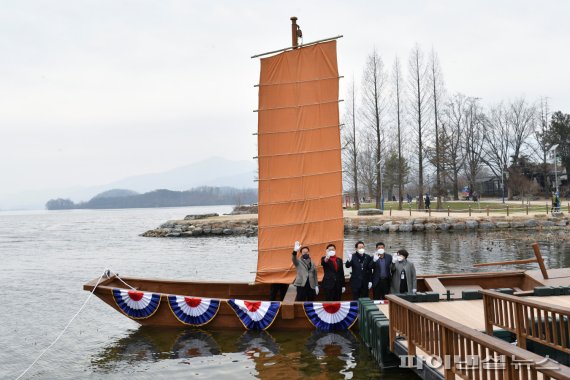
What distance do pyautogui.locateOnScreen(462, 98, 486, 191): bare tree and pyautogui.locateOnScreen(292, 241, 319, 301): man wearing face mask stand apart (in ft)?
184

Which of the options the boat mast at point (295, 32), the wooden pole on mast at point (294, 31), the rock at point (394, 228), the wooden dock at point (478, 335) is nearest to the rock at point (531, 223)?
the rock at point (394, 228)

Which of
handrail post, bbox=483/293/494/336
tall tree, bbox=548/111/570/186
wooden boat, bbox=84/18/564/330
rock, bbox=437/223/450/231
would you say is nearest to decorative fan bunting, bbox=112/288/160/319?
wooden boat, bbox=84/18/564/330

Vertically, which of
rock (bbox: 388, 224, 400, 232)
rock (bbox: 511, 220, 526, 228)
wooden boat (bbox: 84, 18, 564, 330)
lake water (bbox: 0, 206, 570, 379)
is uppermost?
wooden boat (bbox: 84, 18, 564, 330)

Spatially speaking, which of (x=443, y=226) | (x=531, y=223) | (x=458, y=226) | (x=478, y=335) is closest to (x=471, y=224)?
(x=458, y=226)

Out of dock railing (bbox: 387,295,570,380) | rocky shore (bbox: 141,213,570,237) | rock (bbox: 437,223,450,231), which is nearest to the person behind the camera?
dock railing (bbox: 387,295,570,380)

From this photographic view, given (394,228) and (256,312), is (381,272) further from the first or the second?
(394,228)

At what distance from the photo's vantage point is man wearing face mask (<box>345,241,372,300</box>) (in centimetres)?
1155

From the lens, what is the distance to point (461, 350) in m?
5.52

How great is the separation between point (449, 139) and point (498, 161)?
51.4 feet

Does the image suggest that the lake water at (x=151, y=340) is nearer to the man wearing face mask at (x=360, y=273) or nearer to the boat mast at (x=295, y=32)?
the man wearing face mask at (x=360, y=273)

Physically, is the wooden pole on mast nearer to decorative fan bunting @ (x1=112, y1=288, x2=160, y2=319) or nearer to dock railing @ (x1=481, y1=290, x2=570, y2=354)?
decorative fan bunting @ (x1=112, y1=288, x2=160, y2=319)

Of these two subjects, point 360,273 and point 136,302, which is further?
point 136,302

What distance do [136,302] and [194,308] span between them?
1356mm

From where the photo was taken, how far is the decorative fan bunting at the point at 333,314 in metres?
11.1
